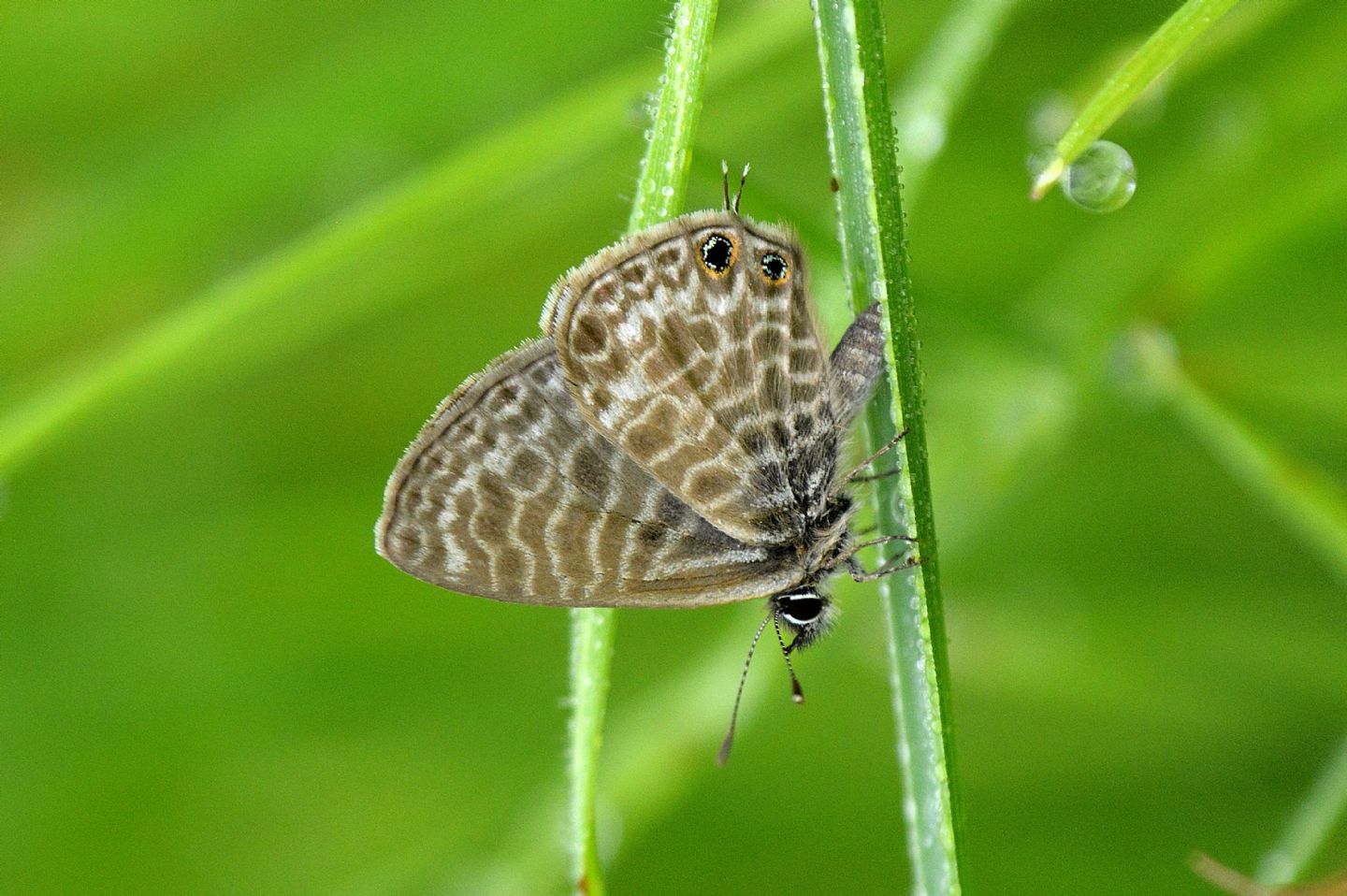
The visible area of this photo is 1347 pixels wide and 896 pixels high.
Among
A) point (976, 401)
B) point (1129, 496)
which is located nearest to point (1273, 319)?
point (1129, 496)

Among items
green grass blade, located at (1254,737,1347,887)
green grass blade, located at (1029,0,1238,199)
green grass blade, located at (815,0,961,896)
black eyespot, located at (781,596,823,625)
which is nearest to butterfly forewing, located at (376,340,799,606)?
black eyespot, located at (781,596,823,625)

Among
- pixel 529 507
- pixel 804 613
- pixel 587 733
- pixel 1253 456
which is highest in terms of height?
pixel 1253 456

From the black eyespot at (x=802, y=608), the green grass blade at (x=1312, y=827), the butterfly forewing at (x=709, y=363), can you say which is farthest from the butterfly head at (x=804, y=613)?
the green grass blade at (x=1312, y=827)

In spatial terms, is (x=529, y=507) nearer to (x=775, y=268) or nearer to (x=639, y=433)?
(x=639, y=433)

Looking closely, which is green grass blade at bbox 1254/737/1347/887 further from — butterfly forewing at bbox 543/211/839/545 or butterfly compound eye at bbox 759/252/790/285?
butterfly compound eye at bbox 759/252/790/285

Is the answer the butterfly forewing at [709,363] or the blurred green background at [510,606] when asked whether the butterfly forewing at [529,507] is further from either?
the blurred green background at [510,606]

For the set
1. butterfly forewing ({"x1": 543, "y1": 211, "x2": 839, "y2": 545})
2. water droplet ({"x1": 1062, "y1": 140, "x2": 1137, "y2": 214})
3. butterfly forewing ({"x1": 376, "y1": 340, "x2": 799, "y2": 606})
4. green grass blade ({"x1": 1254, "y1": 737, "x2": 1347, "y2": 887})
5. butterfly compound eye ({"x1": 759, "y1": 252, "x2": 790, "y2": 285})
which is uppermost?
water droplet ({"x1": 1062, "y1": 140, "x2": 1137, "y2": 214})

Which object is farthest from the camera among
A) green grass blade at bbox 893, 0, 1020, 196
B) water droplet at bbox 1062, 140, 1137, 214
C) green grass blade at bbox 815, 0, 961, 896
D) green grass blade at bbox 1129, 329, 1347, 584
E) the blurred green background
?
the blurred green background

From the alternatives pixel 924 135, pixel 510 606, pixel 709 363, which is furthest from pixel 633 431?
pixel 510 606
